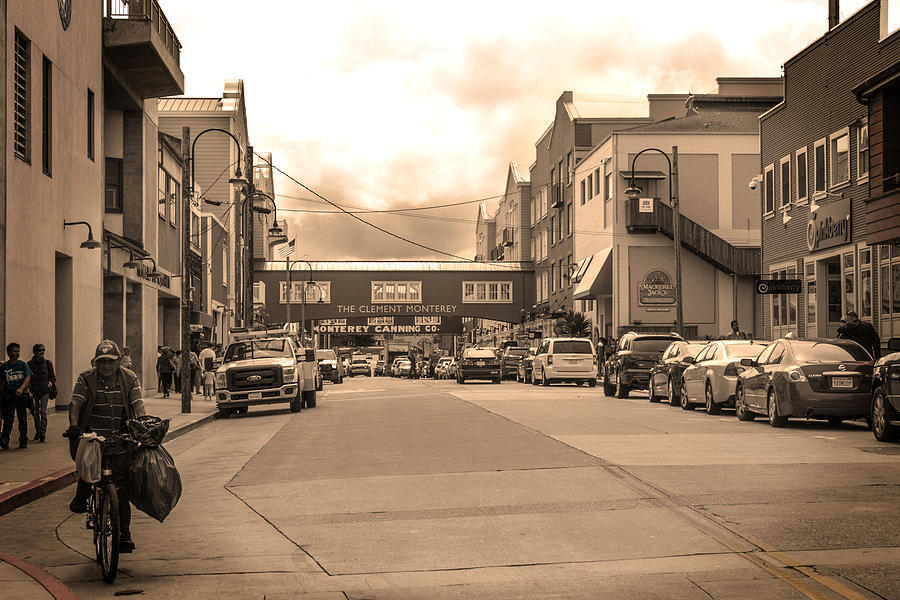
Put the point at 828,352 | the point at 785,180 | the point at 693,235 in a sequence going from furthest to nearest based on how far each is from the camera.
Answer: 1. the point at 693,235
2. the point at 785,180
3. the point at 828,352

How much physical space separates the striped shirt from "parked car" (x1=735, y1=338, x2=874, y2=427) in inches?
538

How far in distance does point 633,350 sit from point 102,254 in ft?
48.6

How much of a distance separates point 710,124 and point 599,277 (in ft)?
32.5

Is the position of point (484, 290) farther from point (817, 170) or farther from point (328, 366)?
point (817, 170)

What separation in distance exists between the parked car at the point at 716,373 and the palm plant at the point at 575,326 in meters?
35.7

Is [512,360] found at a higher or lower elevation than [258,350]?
lower

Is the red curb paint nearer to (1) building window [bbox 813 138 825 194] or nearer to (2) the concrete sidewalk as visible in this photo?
(2) the concrete sidewalk

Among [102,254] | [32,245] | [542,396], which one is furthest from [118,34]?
[542,396]

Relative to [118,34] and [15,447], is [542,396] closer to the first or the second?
[118,34]

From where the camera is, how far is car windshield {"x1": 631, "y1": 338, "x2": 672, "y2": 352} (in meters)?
33.8

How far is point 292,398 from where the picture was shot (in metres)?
30.0

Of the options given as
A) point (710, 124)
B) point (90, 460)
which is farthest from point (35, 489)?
point (710, 124)

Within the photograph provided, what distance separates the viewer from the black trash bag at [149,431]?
901cm

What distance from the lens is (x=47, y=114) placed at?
84.4ft
